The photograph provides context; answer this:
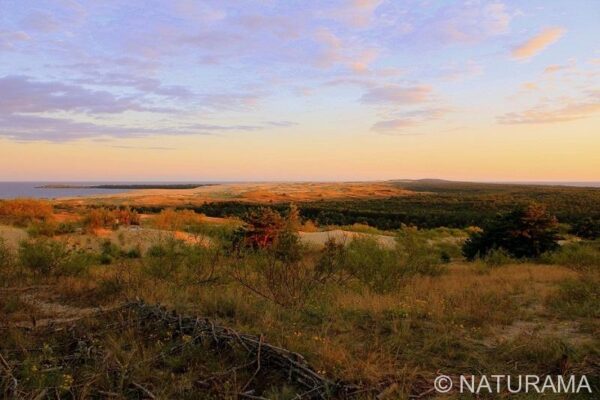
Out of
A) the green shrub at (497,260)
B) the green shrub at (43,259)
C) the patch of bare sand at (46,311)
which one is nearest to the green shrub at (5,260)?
the green shrub at (43,259)

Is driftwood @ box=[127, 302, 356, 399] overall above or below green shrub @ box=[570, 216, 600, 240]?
above

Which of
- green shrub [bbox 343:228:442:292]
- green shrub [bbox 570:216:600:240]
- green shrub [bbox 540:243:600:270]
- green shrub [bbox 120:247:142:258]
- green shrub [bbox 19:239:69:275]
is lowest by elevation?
green shrub [bbox 570:216:600:240]

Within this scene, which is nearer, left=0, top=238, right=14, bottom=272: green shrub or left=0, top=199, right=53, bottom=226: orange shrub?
left=0, top=238, right=14, bottom=272: green shrub

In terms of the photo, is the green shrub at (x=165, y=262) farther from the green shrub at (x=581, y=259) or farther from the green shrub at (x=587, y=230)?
the green shrub at (x=587, y=230)

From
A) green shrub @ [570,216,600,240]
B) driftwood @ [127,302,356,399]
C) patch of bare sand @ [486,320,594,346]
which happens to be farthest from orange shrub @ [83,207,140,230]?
green shrub @ [570,216,600,240]

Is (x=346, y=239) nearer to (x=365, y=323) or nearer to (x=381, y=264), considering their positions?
(x=381, y=264)

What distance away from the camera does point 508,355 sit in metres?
4.78

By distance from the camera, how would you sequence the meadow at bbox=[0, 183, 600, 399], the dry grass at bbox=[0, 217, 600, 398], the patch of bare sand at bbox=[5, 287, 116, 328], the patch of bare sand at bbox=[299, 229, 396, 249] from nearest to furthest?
the meadow at bbox=[0, 183, 600, 399] < the dry grass at bbox=[0, 217, 600, 398] < the patch of bare sand at bbox=[5, 287, 116, 328] < the patch of bare sand at bbox=[299, 229, 396, 249]

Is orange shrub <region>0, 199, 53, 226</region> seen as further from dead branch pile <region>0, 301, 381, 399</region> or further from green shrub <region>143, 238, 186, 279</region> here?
dead branch pile <region>0, 301, 381, 399</region>

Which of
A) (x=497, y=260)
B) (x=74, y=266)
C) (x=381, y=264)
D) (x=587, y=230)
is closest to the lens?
(x=74, y=266)

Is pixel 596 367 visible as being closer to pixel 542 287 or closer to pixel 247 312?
pixel 247 312

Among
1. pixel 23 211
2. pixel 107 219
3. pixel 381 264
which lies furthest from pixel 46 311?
pixel 23 211

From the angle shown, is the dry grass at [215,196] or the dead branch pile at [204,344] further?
the dry grass at [215,196]

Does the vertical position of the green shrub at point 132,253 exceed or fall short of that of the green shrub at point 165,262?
it falls short
